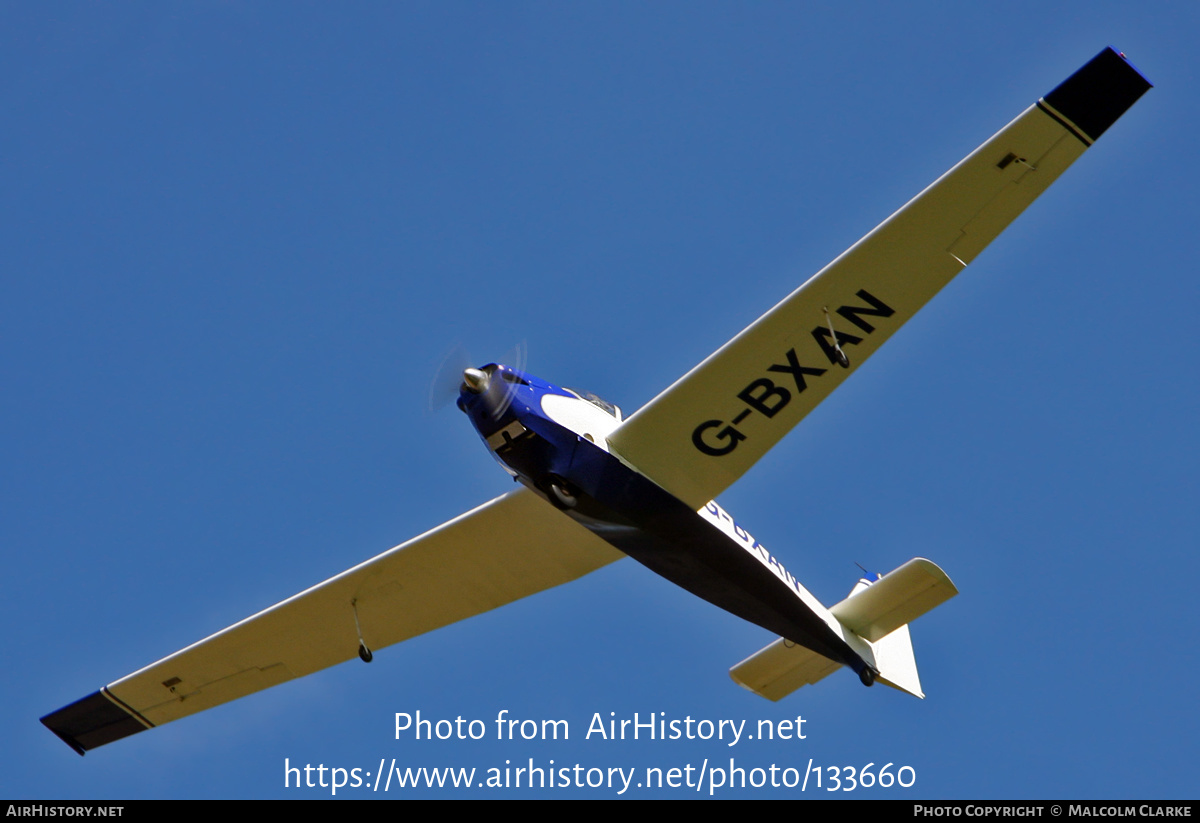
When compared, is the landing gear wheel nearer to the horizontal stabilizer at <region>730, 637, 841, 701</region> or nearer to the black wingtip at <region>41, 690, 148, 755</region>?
the horizontal stabilizer at <region>730, 637, 841, 701</region>

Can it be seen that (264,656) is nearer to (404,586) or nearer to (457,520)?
(404,586)

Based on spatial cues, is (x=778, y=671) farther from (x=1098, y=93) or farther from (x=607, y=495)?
(x=1098, y=93)

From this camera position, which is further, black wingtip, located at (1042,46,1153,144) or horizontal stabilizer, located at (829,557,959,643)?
horizontal stabilizer, located at (829,557,959,643)

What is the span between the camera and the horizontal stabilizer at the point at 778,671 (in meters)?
13.7

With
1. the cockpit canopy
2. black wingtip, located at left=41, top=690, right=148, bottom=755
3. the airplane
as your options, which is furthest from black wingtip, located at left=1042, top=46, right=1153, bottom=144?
black wingtip, located at left=41, top=690, right=148, bottom=755

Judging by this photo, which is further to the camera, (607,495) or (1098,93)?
(607,495)

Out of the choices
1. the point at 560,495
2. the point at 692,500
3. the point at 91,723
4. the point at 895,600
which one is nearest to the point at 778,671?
the point at 895,600

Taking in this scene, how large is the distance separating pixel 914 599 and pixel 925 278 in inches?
147

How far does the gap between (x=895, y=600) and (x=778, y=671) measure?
1727 millimetres

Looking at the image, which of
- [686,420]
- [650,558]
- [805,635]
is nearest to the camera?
[686,420]

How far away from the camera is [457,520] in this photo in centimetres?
1209

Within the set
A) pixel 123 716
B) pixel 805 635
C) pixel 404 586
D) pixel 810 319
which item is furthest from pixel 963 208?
pixel 123 716

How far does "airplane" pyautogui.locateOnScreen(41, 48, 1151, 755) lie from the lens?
1017 cm

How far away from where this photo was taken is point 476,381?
10.6m
